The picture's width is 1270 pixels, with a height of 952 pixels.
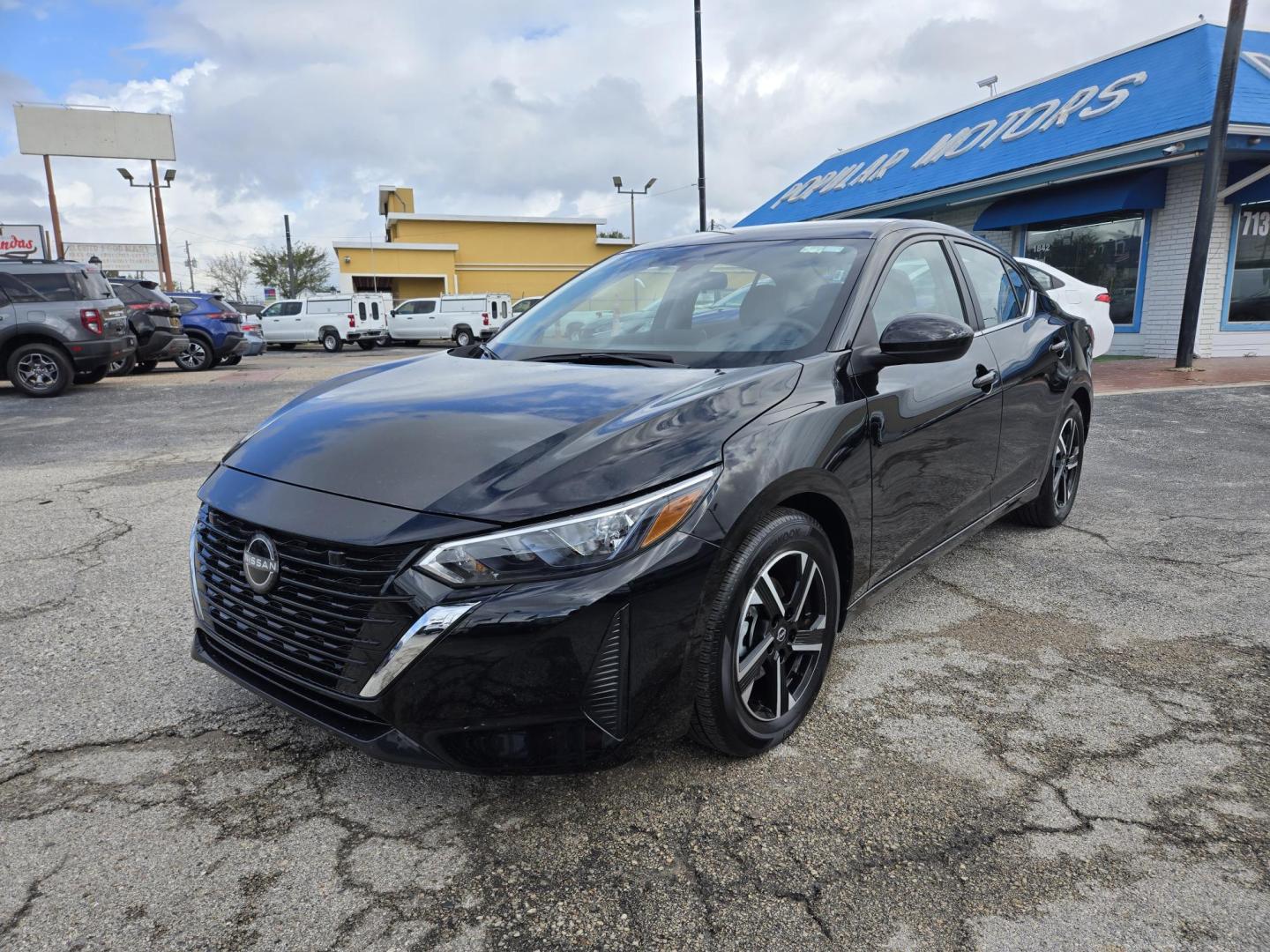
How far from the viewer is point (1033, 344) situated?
4070 mm

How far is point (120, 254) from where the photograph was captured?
69.3m

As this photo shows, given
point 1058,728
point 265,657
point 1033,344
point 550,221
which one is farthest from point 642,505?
point 550,221

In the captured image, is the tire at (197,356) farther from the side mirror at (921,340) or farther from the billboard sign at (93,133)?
the billboard sign at (93,133)

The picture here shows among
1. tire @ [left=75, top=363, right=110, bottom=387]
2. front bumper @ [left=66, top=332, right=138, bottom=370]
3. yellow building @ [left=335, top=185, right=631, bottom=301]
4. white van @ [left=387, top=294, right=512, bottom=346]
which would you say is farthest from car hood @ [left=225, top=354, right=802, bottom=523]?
yellow building @ [left=335, top=185, right=631, bottom=301]

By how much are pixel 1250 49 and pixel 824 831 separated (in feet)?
54.3

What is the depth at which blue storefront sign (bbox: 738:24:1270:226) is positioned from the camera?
1245cm

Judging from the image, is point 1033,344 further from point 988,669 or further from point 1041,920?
point 1041,920

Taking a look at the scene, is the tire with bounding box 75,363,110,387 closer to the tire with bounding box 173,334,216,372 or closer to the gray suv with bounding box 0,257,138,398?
the gray suv with bounding box 0,257,138,398

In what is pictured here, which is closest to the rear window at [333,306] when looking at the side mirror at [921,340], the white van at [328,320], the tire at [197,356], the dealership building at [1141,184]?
the white van at [328,320]

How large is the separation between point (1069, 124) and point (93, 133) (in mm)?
44673

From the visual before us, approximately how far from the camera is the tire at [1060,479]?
452cm

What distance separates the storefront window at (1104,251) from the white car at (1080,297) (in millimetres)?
4262

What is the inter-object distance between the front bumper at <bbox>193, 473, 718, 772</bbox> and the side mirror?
1.09 m

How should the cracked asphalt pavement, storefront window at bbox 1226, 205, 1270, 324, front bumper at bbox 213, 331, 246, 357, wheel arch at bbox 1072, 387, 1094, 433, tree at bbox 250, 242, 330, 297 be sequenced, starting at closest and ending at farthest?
the cracked asphalt pavement → wheel arch at bbox 1072, 387, 1094, 433 → storefront window at bbox 1226, 205, 1270, 324 → front bumper at bbox 213, 331, 246, 357 → tree at bbox 250, 242, 330, 297
